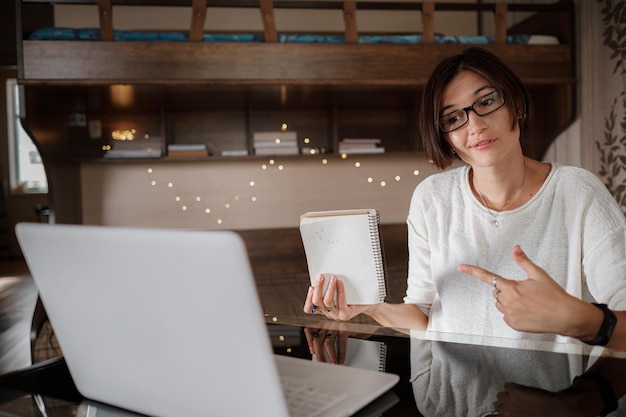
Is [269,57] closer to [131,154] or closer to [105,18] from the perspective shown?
[105,18]

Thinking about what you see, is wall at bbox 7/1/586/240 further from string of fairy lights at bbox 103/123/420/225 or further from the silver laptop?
the silver laptop

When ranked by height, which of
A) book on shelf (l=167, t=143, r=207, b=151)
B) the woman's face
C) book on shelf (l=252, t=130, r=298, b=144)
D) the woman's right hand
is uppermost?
book on shelf (l=252, t=130, r=298, b=144)

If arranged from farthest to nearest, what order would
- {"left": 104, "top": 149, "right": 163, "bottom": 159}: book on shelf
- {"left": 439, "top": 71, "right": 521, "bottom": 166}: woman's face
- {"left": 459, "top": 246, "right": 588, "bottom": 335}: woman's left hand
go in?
{"left": 104, "top": 149, "right": 163, "bottom": 159}: book on shelf, {"left": 439, "top": 71, "right": 521, "bottom": 166}: woman's face, {"left": 459, "top": 246, "right": 588, "bottom": 335}: woman's left hand

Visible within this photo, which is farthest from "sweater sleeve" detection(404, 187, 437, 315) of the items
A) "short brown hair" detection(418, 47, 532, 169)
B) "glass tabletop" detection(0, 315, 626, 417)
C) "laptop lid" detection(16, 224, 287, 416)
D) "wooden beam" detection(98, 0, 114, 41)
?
"wooden beam" detection(98, 0, 114, 41)

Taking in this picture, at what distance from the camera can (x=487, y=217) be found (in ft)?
4.67

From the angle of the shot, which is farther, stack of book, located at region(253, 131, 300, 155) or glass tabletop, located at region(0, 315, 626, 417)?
stack of book, located at region(253, 131, 300, 155)

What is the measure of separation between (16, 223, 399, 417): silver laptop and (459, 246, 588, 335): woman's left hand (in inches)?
15.7

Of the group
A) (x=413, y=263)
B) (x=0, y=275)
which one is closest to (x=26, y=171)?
(x=0, y=275)

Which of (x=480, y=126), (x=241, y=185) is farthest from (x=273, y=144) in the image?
(x=480, y=126)

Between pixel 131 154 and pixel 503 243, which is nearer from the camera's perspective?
pixel 503 243

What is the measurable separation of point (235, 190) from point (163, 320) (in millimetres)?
3546

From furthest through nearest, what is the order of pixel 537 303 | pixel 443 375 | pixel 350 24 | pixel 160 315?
1. pixel 350 24
2. pixel 537 303
3. pixel 443 375
4. pixel 160 315

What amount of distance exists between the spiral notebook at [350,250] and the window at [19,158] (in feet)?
25.9

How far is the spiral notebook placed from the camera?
1.11 metres
